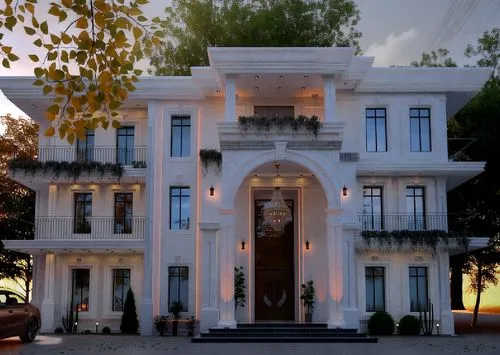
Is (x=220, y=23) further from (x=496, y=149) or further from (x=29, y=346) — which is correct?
(x=29, y=346)

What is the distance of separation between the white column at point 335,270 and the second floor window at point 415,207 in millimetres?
3430

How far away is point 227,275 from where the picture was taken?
2262 centimetres

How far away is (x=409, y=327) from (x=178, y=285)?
7.84 meters

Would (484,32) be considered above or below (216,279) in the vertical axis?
above

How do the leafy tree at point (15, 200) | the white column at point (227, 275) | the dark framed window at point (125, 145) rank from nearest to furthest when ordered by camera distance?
the white column at point (227, 275) < the dark framed window at point (125, 145) < the leafy tree at point (15, 200)

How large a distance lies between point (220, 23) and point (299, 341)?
18128mm

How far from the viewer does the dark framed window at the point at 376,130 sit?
2570cm

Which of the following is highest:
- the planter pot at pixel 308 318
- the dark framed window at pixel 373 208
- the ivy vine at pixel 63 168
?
the ivy vine at pixel 63 168

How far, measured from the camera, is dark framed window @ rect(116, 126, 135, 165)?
86.3 feet

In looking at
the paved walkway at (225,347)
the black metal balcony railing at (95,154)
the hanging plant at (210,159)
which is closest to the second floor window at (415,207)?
the paved walkway at (225,347)

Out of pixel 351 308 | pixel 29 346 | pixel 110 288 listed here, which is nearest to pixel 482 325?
pixel 351 308

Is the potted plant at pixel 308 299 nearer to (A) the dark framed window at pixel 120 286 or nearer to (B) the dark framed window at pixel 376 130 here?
(B) the dark framed window at pixel 376 130

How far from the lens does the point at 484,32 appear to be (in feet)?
111

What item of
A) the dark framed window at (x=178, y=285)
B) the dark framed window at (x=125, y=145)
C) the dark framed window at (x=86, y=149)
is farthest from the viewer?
the dark framed window at (x=86, y=149)
